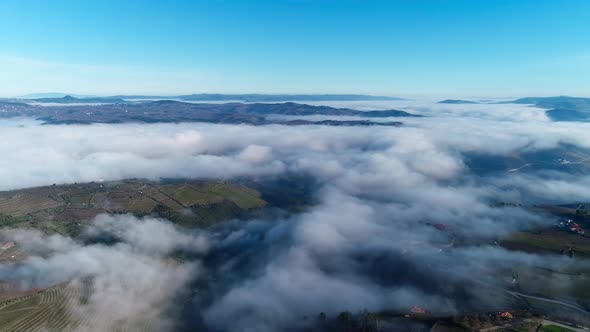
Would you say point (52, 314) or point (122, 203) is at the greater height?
point (122, 203)

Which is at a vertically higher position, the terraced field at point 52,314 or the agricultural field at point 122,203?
the agricultural field at point 122,203

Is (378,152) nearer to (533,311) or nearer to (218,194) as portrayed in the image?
(218,194)

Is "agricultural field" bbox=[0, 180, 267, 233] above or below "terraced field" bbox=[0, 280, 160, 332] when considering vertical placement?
above

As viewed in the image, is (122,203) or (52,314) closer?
(52,314)

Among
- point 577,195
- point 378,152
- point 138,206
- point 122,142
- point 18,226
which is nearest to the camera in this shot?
point 18,226

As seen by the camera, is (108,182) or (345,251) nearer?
(345,251)

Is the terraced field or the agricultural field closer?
the terraced field

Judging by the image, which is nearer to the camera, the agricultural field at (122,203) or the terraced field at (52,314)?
the terraced field at (52,314)

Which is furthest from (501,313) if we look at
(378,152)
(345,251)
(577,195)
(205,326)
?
(378,152)
